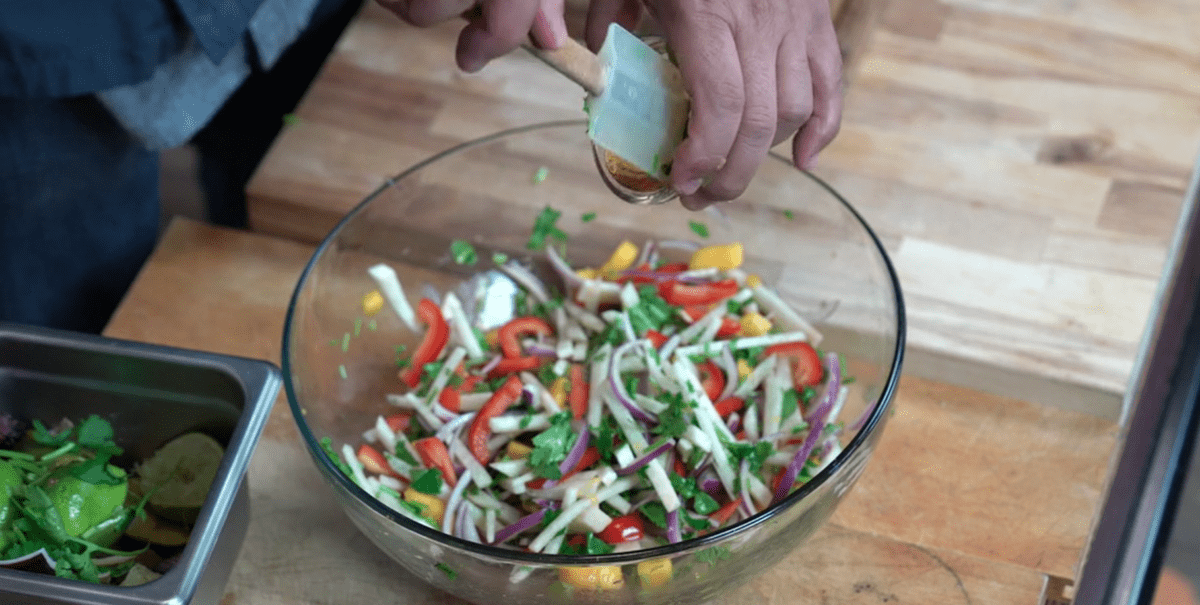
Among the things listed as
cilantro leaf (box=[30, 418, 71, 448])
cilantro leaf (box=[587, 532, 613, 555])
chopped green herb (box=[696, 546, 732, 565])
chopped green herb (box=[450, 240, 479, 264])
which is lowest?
chopped green herb (box=[450, 240, 479, 264])

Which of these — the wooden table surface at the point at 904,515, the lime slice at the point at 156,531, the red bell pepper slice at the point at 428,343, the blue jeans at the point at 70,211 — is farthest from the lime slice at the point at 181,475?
the blue jeans at the point at 70,211

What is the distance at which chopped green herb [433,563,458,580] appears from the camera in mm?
858

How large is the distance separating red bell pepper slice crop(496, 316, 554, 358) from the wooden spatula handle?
1.09 feet

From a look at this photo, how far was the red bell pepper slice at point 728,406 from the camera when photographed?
1.01 m

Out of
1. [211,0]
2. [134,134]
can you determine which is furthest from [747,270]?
[134,134]

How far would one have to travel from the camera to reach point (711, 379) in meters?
1.03

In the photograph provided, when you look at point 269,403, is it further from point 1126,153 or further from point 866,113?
point 1126,153

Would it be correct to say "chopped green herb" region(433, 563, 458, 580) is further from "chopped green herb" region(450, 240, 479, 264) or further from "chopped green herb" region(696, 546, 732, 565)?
"chopped green herb" region(450, 240, 479, 264)

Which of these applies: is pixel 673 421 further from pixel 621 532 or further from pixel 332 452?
pixel 332 452

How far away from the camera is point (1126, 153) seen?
4.40 ft

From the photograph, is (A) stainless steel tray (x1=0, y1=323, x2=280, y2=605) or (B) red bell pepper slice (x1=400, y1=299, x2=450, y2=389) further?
(B) red bell pepper slice (x1=400, y1=299, x2=450, y2=389)

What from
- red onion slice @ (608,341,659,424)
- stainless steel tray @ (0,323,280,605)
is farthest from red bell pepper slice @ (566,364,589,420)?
stainless steel tray @ (0,323,280,605)

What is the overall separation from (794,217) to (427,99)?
522mm

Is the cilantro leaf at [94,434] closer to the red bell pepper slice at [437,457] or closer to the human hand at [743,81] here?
the red bell pepper slice at [437,457]
